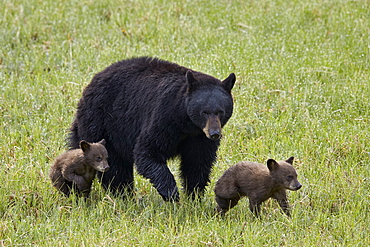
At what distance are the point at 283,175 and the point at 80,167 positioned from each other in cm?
199

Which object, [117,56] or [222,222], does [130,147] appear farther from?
[117,56]

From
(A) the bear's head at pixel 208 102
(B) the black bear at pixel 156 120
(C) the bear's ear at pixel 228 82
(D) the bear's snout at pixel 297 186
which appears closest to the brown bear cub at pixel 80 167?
(B) the black bear at pixel 156 120

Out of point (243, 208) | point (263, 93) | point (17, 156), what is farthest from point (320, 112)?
point (17, 156)

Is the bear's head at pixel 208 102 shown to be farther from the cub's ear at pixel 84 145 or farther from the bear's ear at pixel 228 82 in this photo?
the cub's ear at pixel 84 145

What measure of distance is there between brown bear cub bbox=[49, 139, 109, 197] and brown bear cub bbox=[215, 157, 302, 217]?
45.8 inches

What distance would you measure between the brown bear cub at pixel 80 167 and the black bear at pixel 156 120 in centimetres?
36

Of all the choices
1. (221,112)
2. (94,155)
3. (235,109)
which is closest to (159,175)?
(94,155)

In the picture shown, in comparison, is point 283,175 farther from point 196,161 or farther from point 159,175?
point 159,175

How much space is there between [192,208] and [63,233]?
1.30 metres

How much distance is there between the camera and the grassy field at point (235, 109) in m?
5.61

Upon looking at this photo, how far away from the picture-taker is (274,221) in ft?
18.6

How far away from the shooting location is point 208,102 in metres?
5.93

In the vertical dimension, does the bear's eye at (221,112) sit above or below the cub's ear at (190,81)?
below

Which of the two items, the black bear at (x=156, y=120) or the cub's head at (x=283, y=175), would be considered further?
the black bear at (x=156, y=120)
